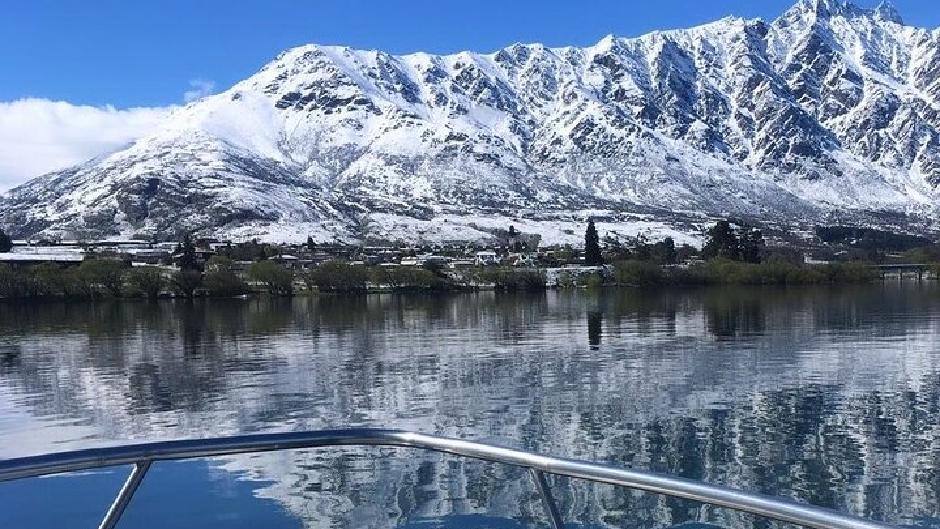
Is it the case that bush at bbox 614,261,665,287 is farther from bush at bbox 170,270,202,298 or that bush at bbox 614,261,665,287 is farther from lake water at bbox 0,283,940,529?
lake water at bbox 0,283,940,529

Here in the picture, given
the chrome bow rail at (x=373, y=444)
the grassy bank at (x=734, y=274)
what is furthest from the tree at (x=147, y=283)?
the chrome bow rail at (x=373, y=444)

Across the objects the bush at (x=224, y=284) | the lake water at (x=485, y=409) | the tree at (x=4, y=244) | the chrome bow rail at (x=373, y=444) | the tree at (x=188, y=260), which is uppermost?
the tree at (x=4, y=244)

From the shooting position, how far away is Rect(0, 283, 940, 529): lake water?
14.1 m

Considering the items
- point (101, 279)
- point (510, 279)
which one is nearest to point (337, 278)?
point (510, 279)

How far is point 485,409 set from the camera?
30359 millimetres

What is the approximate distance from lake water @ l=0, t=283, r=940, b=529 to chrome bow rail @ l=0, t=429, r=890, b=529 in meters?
0.75

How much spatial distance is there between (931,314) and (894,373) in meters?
41.0

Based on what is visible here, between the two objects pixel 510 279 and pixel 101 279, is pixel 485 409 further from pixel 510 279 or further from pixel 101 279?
pixel 510 279

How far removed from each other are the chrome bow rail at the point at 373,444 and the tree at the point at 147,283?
12443 centimetres

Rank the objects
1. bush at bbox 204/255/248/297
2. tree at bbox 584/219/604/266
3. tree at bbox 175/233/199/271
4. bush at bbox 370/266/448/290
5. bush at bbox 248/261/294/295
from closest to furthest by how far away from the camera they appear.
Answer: bush at bbox 204/255/248/297 → bush at bbox 248/261/294/295 → tree at bbox 175/233/199/271 → bush at bbox 370/266/448/290 → tree at bbox 584/219/604/266

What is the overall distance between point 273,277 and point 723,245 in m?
73.2

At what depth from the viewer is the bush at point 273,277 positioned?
427 ft

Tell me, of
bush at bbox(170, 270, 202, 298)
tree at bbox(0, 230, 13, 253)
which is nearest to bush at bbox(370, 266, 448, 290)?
bush at bbox(170, 270, 202, 298)

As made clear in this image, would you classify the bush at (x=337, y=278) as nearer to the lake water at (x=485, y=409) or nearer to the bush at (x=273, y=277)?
the bush at (x=273, y=277)
